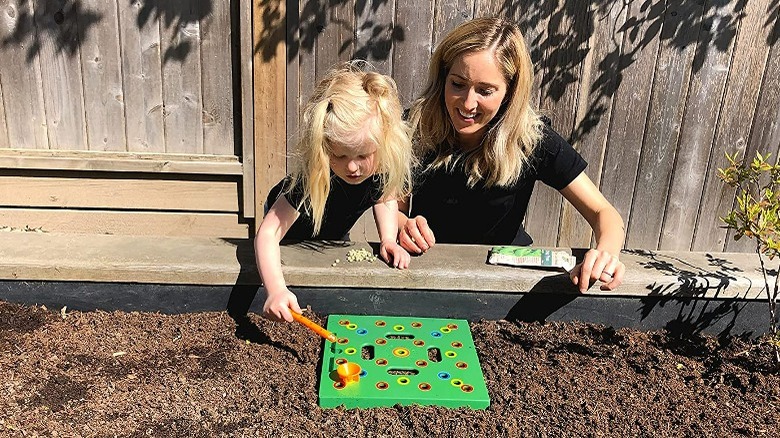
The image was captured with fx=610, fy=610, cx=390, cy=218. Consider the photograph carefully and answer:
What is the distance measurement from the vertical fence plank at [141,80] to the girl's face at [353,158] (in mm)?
1878

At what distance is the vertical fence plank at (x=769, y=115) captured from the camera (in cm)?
334

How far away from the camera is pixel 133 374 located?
5.53 feet

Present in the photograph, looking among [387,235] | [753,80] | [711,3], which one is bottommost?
[387,235]

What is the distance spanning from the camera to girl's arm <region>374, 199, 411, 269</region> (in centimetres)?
197

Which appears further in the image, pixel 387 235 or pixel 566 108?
pixel 566 108

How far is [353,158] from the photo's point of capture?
6.01 feet

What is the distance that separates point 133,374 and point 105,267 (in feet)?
1.26

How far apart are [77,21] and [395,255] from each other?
2365mm

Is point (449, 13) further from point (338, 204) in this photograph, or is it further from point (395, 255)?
point (395, 255)

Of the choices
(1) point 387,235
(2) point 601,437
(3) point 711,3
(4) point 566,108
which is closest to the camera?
(2) point 601,437

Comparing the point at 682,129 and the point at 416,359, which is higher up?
the point at 682,129

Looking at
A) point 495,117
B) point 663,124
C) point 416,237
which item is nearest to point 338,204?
point 416,237

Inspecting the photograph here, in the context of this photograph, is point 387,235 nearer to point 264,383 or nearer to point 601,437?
point 264,383

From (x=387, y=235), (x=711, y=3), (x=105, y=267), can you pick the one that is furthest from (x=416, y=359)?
(x=711, y=3)
